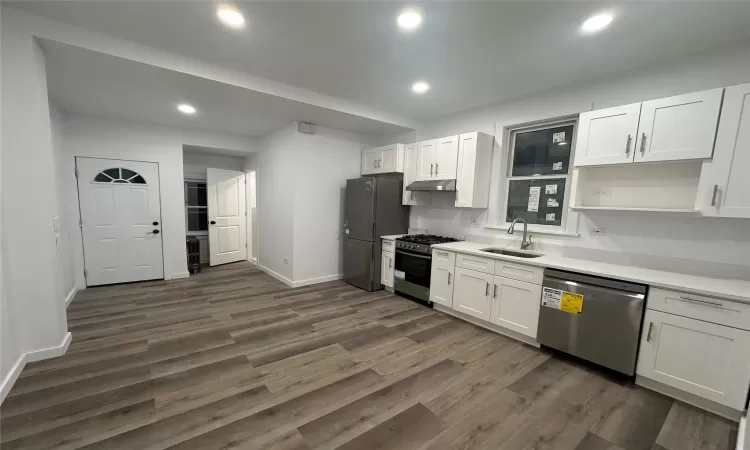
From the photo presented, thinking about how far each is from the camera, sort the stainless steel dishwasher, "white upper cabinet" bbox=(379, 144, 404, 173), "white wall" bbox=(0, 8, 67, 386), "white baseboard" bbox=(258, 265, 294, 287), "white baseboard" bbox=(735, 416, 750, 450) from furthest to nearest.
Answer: "white baseboard" bbox=(258, 265, 294, 287), "white upper cabinet" bbox=(379, 144, 404, 173), the stainless steel dishwasher, "white wall" bbox=(0, 8, 67, 386), "white baseboard" bbox=(735, 416, 750, 450)

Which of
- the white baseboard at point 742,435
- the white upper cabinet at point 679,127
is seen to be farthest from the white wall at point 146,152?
the white baseboard at point 742,435

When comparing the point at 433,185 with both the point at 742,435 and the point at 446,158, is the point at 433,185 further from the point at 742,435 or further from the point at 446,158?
the point at 742,435

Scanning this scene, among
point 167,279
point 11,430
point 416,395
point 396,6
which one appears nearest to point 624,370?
point 416,395

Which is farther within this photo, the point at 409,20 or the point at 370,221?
the point at 370,221

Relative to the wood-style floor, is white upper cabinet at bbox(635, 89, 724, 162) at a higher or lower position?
higher

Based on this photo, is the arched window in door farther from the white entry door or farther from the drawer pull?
the drawer pull

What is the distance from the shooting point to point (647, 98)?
2572 millimetres

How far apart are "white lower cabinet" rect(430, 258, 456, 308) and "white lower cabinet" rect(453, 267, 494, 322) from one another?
7cm

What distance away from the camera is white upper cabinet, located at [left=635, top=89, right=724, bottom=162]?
208cm

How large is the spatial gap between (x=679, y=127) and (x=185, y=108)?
524cm

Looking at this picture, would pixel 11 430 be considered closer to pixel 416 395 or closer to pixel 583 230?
pixel 416 395

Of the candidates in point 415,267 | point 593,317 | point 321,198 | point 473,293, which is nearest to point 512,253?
point 473,293

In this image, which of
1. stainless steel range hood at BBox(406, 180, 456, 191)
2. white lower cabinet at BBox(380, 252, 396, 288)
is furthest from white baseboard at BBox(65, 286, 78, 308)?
stainless steel range hood at BBox(406, 180, 456, 191)

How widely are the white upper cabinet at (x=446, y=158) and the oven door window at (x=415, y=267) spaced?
3.86ft
